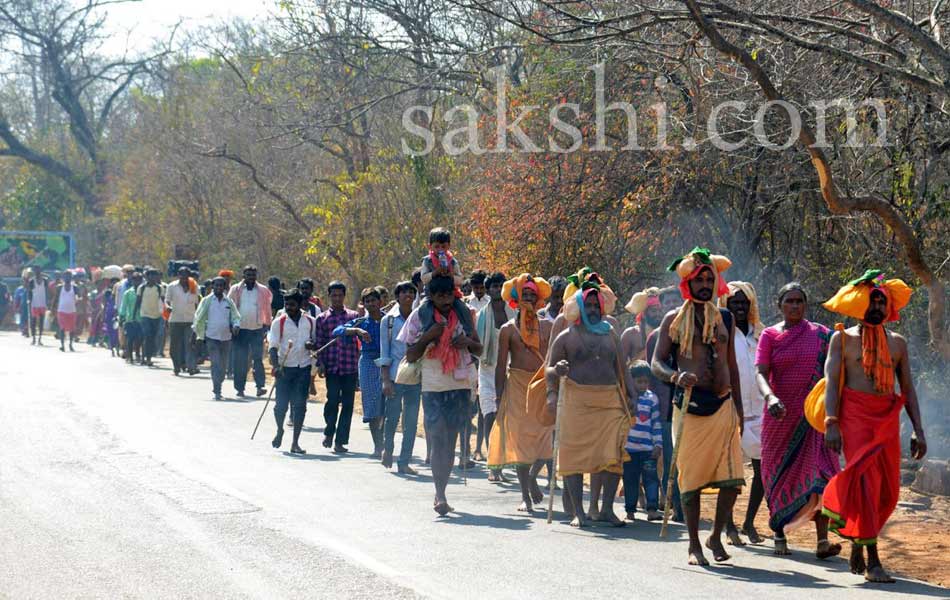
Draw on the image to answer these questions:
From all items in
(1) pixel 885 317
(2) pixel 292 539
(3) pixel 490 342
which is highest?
(1) pixel 885 317

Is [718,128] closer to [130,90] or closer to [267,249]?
[267,249]

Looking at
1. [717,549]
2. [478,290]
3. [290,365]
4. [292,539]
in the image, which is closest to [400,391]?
[478,290]

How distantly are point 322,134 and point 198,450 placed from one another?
13888 millimetres

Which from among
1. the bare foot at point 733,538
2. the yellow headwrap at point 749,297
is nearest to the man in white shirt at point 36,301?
the yellow headwrap at point 749,297

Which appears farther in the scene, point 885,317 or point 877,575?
point 885,317

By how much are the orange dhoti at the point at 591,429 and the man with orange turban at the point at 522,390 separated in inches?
37.4

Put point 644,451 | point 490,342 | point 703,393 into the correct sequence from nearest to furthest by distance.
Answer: point 703,393
point 644,451
point 490,342

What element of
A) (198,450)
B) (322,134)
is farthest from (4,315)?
(198,450)

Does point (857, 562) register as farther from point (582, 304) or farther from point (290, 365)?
point (290, 365)

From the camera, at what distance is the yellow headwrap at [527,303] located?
11.1 m

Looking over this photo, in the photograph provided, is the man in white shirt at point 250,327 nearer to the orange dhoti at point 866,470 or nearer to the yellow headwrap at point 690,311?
the yellow headwrap at point 690,311

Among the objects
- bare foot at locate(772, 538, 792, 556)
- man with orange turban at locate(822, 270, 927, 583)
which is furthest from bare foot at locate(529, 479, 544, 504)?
man with orange turban at locate(822, 270, 927, 583)

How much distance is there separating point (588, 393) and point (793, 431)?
1.47 metres

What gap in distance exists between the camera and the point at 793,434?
360 inches
